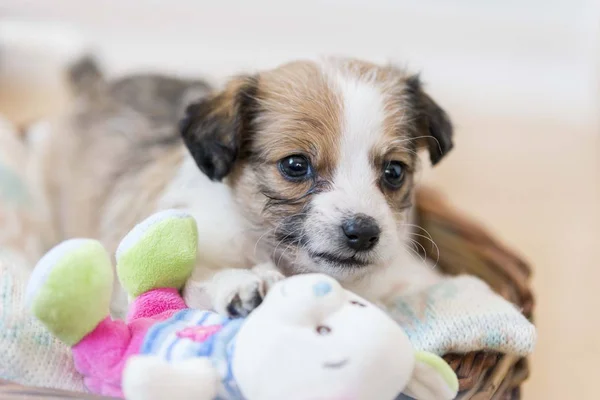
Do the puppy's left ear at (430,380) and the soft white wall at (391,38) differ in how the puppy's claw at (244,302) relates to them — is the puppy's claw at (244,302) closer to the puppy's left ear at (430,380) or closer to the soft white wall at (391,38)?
the puppy's left ear at (430,380)

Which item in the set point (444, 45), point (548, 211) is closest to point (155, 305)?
point (548, 211)

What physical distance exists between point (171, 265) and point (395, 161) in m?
0.60

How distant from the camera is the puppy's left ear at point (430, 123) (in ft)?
6.07

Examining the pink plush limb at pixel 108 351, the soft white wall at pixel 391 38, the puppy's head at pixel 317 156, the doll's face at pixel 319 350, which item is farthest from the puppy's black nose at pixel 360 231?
the soft white wall at pixel 391 38

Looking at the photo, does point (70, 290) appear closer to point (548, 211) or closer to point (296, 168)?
point (296, 168)

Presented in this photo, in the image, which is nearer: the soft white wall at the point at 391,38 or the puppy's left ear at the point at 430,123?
the puppy's left ear at the point at 430,123

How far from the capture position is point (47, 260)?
4.00 feet

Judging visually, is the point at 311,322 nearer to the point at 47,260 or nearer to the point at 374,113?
the point at 47,260

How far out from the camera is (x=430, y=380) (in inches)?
50.0

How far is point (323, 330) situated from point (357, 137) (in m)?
0.58

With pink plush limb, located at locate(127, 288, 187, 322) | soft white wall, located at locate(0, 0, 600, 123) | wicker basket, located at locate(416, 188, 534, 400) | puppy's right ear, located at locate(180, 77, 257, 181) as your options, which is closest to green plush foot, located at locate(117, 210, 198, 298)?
pink plush limb, located at locate(127, 288, 187, 322)

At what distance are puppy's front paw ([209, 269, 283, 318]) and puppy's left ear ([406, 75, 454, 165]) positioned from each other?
65 cm

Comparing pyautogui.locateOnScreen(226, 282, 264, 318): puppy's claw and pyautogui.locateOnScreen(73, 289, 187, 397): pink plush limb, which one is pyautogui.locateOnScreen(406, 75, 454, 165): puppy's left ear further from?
pyautogui.locateOnScreen(73, 289, 187, 397): pink plush limb

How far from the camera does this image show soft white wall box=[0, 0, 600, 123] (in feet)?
15.1
